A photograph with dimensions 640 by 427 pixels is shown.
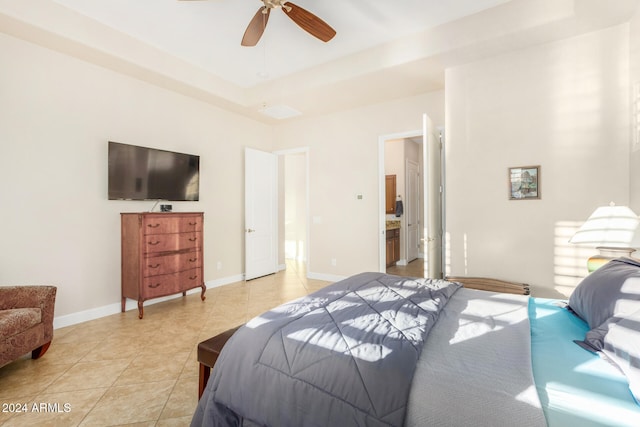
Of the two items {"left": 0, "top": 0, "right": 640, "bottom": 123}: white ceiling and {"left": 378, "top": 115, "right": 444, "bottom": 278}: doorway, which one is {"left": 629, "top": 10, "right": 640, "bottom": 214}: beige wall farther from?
{"left": 378, "top": 115, "right": 444, "bottom": 278}: doorway

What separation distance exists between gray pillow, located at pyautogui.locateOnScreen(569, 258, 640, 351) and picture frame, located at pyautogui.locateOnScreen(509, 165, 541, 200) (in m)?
1.52

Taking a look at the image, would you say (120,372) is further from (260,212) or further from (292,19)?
(260,212)

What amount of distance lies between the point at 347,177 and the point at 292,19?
2.77 m

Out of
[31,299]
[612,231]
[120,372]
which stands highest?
[612,231]

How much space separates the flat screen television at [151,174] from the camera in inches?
142

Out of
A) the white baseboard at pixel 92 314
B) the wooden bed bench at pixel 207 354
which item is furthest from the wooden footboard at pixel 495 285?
the white baseboard at pixel 92 314

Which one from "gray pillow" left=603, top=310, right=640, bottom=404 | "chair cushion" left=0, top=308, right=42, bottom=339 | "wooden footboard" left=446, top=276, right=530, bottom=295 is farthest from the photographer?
"wooden footboard" left=446, top=276, right=530, bottom=295

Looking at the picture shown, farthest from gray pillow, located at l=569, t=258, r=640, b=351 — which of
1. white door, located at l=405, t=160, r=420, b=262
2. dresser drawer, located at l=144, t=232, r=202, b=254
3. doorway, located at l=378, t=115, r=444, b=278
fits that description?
white door, located at l=405, t=160, r=420, b=262

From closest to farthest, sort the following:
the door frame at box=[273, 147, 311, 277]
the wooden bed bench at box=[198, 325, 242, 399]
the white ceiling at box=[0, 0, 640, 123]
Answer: the wooden bed bench at box=[198, 325, 242, 399] < the white ceiling at box=[0, 0, 640, 123] < the door frame at box=[273, 147, 311, 277]

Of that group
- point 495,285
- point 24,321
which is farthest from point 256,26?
point 495,285

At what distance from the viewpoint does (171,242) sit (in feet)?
12.3

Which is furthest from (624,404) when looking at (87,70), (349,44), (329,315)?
(87,70)

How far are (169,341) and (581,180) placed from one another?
13.8 feet

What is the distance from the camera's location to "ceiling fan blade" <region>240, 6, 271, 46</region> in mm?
2533
